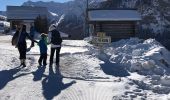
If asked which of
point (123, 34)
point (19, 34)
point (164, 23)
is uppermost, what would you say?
point (19, 34)

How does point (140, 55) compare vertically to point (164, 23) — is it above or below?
above

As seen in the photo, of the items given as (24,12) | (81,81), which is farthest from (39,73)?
(24,12)

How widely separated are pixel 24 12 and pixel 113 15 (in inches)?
1187

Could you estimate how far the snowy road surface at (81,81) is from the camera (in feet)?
45.8

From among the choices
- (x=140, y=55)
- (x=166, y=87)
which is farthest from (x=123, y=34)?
(x=166, y=87)

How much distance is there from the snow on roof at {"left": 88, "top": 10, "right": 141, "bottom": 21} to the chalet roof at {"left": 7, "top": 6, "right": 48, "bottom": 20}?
1040 inches

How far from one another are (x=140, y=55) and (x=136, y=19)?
19621mm

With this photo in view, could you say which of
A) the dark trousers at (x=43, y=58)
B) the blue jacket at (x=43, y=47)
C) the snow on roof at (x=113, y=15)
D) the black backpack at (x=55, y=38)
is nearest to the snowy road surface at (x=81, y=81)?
the dark trousers at (x=43, y=58)

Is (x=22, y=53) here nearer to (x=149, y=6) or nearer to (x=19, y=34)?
(x=19, y=34)

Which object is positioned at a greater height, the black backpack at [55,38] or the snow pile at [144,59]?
the black backpack at [55,38]

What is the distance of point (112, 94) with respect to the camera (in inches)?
556

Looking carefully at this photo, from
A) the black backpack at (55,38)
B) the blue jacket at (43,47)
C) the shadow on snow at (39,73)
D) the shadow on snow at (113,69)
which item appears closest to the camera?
the shadow on snow at (39,73)

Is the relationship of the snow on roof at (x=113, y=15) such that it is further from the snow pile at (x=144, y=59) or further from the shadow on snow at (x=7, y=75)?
the shadow on snow at (x=7, y=75)

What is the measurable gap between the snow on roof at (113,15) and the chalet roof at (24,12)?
26420 mm
